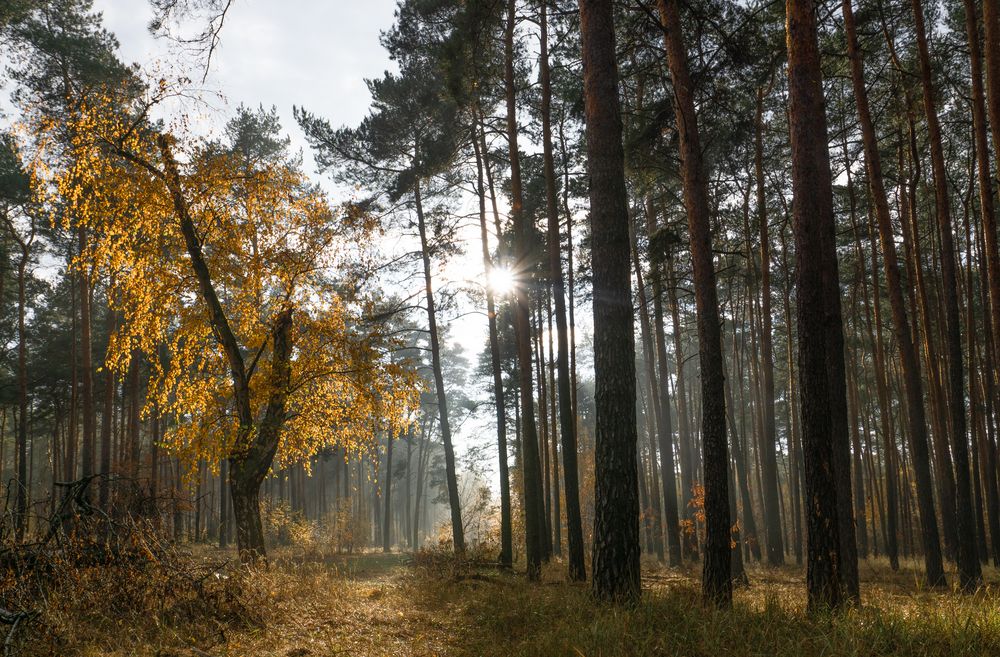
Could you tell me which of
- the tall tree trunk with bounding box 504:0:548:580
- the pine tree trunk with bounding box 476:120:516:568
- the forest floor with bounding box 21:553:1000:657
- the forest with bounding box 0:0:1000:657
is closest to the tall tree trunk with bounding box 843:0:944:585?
the forest with bounding box 0:0:1000:657

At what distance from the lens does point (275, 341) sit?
10781 mm

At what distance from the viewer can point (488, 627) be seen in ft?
19.3

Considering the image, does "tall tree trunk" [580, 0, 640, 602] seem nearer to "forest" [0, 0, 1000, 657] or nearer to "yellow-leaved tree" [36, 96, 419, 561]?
"forest" [0, 0, 1000, 657]

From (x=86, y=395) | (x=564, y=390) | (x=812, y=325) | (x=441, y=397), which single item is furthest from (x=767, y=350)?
(x=86, y=395)

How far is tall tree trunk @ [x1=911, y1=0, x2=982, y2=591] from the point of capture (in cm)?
998

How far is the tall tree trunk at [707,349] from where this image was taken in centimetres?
689

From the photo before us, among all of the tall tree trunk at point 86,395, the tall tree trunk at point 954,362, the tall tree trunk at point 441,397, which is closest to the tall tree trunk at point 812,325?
the tall tree trunk at point 954,362

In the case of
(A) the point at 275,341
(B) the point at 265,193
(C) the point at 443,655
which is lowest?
(C) the point at 443,655

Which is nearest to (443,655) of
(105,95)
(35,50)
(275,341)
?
(275,341)

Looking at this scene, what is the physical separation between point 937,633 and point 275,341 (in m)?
10.3

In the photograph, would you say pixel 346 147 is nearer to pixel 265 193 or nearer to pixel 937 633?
pixel 265 193

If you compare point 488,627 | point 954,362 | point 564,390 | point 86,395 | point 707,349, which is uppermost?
point 86,395

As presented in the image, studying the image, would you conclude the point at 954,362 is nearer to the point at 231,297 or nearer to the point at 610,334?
the point at 610,334

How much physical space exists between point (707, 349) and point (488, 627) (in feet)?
15.3
